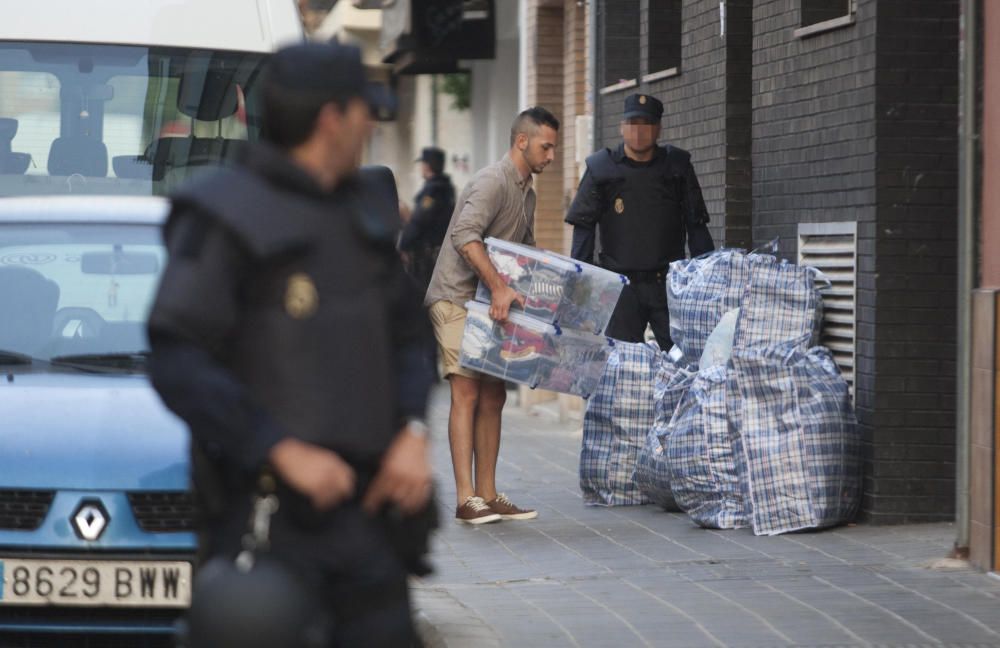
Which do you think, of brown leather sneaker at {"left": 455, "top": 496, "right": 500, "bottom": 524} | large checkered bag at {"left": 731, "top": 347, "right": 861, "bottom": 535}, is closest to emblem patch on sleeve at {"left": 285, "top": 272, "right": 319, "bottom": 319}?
large checkered bag at {"left": 731, "top": 347, "right": 861, "bottom": 535}

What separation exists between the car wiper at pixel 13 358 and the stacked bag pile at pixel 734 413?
3.53 metres

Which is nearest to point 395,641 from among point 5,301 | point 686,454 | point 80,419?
point 80,419

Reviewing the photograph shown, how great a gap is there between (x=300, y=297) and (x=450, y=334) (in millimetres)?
5696

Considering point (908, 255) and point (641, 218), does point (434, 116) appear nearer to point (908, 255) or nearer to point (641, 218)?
point (641, 218)

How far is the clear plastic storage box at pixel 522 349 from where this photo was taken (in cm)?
907

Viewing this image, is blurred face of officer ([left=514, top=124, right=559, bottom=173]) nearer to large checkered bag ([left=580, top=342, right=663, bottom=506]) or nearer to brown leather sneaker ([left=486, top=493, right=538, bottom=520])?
large checkered bag ([left=580, top=342, right=663, bottom=506])

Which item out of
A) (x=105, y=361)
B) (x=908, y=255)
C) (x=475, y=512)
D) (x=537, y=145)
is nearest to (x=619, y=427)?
(x=475, y=512)

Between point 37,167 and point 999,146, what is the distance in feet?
15.3

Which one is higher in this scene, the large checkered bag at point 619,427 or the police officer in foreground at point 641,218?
the police officer in foreground at point 641,218

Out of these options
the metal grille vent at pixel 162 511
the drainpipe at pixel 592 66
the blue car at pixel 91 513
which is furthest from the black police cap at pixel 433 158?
the metal grille vent at pixel 162 511

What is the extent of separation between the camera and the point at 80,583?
556 centimetres

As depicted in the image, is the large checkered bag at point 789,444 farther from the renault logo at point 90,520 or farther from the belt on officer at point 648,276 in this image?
the renault logo at point 90,520

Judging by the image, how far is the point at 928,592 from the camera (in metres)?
7.14

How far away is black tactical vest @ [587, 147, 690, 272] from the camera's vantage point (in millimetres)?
10609
